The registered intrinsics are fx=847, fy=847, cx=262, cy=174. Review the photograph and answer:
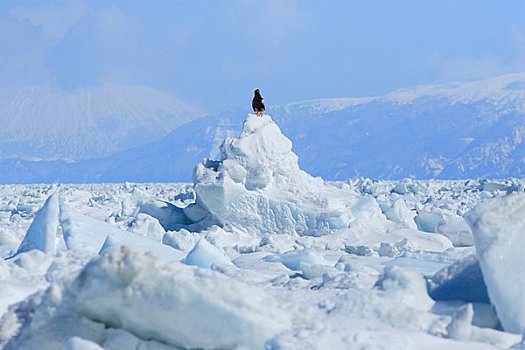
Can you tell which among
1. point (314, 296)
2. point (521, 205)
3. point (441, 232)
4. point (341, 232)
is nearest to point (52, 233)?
point (314, 296)

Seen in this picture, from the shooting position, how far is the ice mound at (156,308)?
254 centimetres

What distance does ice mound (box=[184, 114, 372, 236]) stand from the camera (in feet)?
31.5

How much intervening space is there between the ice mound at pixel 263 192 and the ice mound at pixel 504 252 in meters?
6.25

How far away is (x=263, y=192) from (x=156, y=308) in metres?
7.18

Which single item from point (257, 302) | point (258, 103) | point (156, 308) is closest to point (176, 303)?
point (156, 308)

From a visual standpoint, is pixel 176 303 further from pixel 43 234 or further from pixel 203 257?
pixel 43 234

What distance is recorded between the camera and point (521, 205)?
3248 mm

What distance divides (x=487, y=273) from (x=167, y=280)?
1.17 m

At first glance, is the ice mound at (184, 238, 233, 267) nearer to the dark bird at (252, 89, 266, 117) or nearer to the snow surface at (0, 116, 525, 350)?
the snow surface at (0, 116, 525, 350)

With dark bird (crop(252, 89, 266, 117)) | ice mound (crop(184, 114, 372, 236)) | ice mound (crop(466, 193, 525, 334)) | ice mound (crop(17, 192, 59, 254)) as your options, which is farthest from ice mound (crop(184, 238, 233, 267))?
dark bird (crop(252, 89, 266, 117))

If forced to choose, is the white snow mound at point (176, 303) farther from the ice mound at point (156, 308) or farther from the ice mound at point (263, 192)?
the ice mound at point (263, 192)

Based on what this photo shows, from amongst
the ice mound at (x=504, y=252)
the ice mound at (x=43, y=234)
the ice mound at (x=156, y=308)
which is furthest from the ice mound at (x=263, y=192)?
the ice mound at (x=156, y=308)

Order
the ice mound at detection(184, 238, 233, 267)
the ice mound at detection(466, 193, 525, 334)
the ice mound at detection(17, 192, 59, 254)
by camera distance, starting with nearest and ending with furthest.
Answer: the ice mound at detection(466, 193, 525, 334)
the ice mound at detection(184, 238, 233, 267)
the ice mound at detection(17, 192, 59, 254)

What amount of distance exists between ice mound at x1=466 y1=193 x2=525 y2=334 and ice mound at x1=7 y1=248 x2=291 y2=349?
32.4 inches
